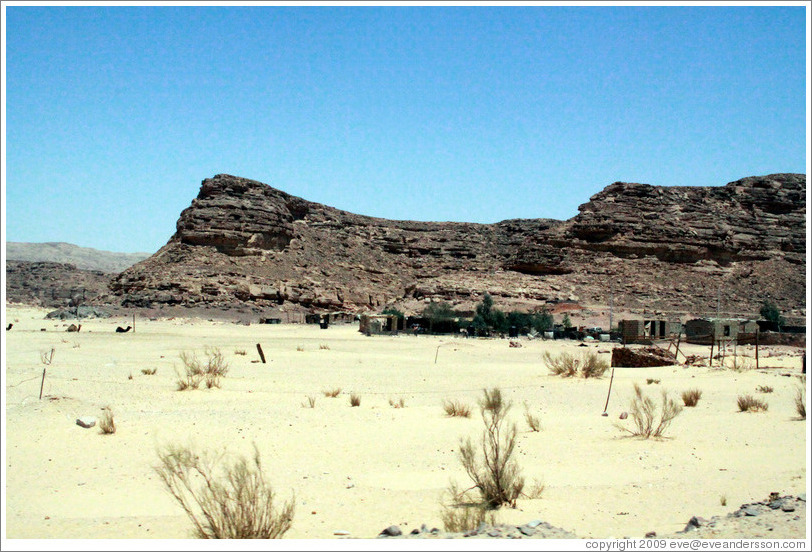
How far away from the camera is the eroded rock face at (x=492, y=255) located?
62719mm

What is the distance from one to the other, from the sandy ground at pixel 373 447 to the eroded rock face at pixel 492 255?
1646 inches

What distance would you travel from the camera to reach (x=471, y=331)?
4153 centimetres

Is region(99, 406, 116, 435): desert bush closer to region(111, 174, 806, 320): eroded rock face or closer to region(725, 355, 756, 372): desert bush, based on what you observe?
region(725, 355, 756, 372): desert bush

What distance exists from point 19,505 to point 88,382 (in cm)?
846

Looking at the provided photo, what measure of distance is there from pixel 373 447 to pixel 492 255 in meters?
80.3

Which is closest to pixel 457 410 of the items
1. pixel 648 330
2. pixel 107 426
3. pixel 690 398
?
pixel 690 398

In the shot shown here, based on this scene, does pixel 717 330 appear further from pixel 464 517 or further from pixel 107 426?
pixel 464 517

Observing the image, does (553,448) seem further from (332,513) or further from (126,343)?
(126,343)

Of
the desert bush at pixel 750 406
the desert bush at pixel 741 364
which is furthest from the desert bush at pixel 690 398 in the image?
the desert bush at pixel 741 364

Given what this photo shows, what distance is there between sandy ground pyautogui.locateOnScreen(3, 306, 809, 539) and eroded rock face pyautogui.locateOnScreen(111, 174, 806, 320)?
4180 cm

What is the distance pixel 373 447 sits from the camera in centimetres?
1010

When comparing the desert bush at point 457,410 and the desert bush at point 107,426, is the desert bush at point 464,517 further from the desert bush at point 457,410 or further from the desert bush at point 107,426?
the desert bush at point 107,426

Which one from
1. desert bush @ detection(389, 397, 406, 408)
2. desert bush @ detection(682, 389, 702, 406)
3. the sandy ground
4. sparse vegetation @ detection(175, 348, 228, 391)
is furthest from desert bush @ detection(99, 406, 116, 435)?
desert bush @ detection(682, 389, 702, 406)

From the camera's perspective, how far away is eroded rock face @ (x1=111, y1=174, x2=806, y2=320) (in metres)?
62.7
